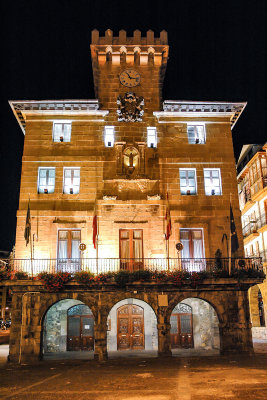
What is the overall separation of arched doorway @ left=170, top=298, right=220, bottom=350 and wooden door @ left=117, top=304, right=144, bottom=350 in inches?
83.4

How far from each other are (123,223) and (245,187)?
20.7m

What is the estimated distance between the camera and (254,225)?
118 feet

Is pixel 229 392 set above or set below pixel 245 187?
below

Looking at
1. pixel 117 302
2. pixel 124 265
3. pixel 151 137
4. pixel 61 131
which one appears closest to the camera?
pixel 117 302

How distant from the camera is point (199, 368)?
16781 mm

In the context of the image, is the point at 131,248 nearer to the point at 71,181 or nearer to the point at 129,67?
the point at 71,181

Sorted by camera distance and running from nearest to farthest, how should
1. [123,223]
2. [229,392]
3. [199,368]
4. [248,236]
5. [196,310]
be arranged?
[229,392]
[199,368]
[123,223]
[196,310]
[248,236]

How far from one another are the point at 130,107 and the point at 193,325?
14877mm

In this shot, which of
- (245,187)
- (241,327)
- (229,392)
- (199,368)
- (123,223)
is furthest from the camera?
(245,187)

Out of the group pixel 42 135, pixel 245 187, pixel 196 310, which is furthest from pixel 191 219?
pixel 245 187

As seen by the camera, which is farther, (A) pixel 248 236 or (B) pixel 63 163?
(A) pixel 248 236

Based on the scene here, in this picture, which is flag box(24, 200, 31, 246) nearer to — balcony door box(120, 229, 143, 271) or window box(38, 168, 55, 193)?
window box(38, 168, 55, 193)

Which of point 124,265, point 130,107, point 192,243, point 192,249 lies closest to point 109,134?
point 130,107

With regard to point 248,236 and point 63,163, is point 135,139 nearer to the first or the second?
point 63,163
